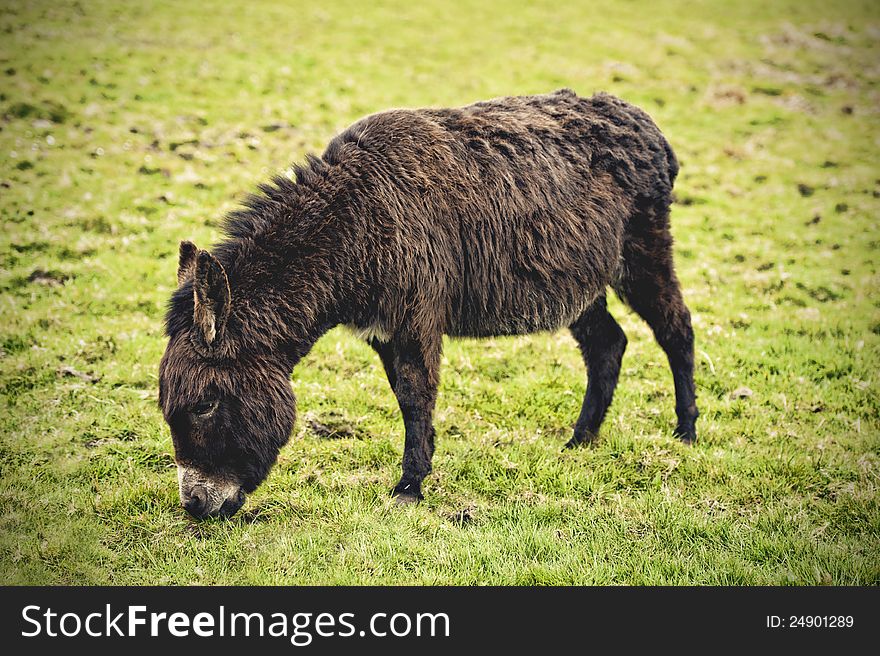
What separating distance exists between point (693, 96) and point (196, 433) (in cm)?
1693

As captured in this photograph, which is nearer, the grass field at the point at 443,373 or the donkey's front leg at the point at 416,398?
the grass field at the point at 443,373

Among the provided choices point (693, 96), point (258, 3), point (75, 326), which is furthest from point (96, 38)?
point (693, 96)

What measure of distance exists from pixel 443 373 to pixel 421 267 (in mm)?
2796

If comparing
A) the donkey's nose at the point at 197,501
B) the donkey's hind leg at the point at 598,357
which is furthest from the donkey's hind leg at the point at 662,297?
the donkey's nose at the point at 197,501

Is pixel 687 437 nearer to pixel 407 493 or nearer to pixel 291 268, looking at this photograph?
pixel 407 493

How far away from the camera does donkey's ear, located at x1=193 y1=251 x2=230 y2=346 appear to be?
453cm

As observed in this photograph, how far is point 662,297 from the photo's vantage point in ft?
22.6

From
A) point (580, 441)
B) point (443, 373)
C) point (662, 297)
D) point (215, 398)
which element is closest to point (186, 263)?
point (215, 398)

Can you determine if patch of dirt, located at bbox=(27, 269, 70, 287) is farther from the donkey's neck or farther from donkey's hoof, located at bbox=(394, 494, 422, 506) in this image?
donkey's hoof, located at bbox=(394, 494, 422, 506)

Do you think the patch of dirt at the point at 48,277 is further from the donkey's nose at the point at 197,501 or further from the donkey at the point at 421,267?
the donkey's nose at the point at 197,501

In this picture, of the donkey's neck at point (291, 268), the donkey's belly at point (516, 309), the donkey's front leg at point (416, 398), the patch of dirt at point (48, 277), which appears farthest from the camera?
the patch of dirt at point (48, 277)

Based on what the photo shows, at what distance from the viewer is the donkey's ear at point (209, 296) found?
4.53 meters

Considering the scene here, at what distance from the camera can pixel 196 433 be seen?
4.80m

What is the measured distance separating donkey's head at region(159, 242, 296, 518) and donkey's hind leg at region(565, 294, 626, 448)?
3.12 m
